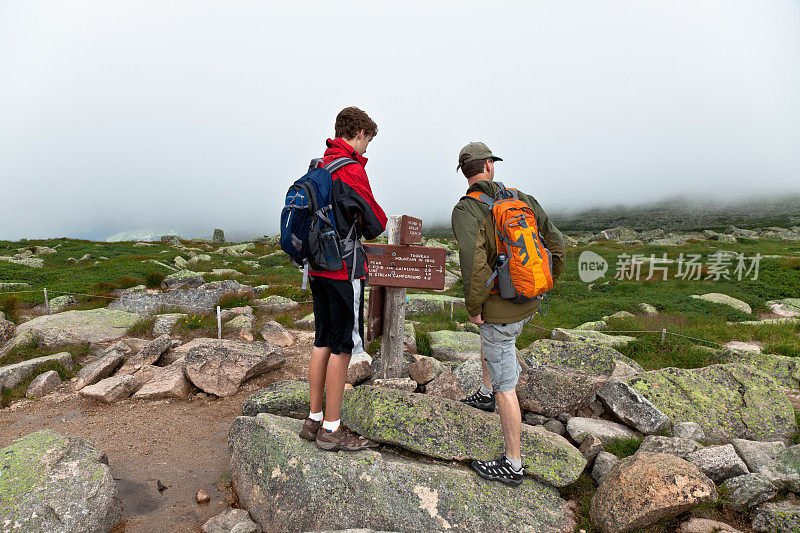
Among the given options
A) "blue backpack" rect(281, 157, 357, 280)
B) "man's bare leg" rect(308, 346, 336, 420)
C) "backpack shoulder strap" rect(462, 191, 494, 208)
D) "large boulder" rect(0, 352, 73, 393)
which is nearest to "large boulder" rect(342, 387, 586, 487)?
"man's bare leg" rect(308, 346, 336, 420)

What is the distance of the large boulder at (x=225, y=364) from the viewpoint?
7.62 meters

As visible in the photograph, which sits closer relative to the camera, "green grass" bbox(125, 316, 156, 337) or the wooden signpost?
the wooden signpost

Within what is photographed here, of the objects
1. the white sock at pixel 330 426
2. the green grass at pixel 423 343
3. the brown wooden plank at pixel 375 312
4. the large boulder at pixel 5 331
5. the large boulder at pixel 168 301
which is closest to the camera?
the white sock at pixel 330 426

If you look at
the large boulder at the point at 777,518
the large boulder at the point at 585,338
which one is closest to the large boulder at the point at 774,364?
the large boulder at the point at 585,338

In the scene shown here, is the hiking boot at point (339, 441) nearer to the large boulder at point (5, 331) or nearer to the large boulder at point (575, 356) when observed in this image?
the large boulder at point (575, 356)

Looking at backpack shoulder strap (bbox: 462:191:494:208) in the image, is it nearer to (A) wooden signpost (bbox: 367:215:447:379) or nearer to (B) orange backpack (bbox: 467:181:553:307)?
(B) orange backpack (bbox: 467:181:553:307)

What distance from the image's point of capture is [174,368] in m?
8.16

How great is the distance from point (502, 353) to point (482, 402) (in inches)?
69.0

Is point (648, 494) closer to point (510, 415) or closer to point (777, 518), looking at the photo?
point (777, 518)

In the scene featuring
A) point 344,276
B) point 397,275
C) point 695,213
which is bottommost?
point 695,213

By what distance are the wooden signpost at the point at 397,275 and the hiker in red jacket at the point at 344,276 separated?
2.09 meters

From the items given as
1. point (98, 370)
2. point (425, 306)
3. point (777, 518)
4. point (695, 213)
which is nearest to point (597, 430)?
point (777, 518)

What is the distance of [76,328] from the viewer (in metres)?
10.6

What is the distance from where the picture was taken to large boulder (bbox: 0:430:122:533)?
3834mm
